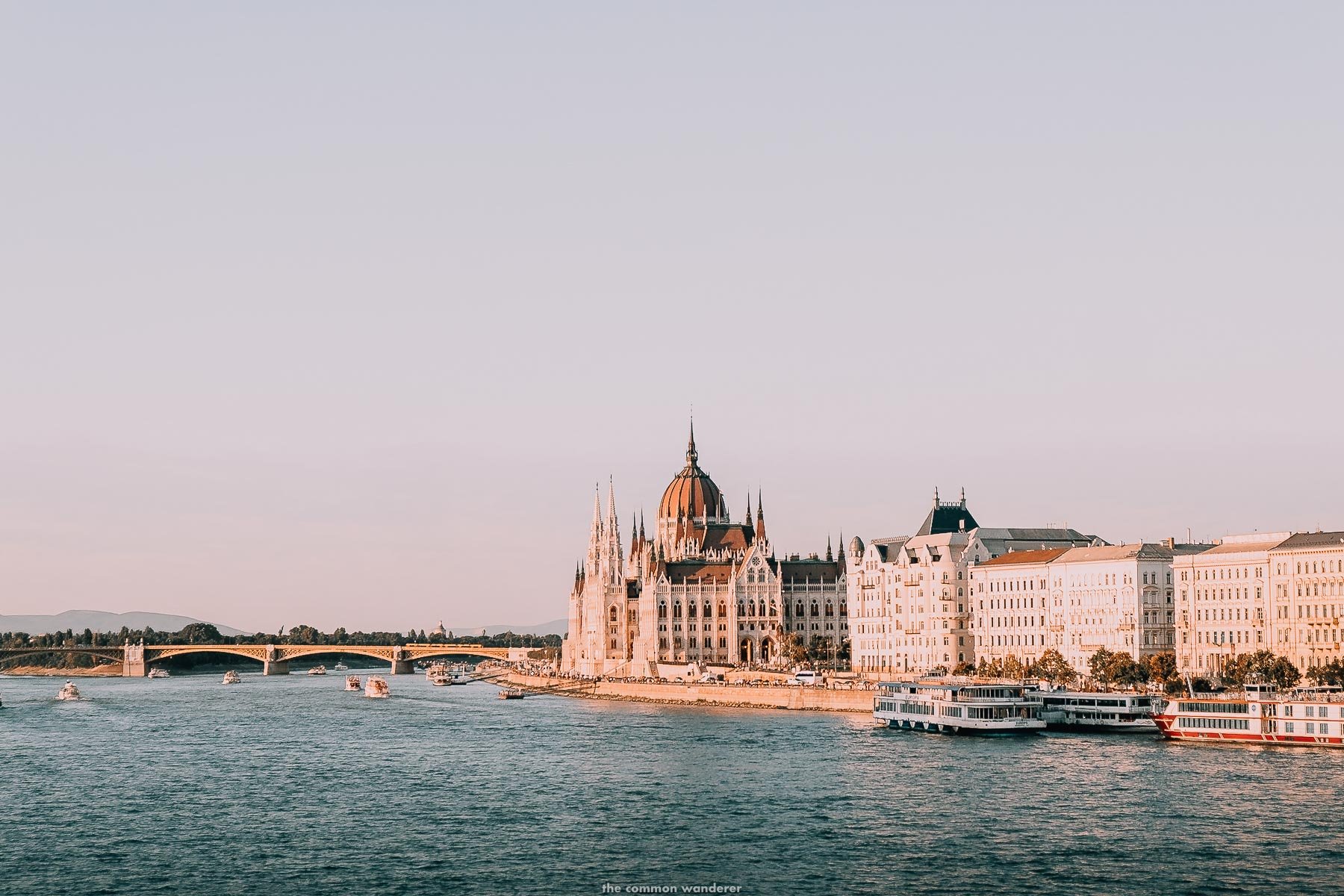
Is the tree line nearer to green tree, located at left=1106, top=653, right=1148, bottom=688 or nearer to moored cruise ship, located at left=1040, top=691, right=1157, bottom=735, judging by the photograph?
green tree, located at left=1106, top=653, right=1148, bottom=688

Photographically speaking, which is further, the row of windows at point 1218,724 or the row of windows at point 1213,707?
the row of windows at point 1213,707

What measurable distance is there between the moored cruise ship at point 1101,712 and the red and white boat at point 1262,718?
7487mm

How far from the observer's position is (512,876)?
6775 cm

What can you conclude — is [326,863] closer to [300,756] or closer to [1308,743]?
[300,756]

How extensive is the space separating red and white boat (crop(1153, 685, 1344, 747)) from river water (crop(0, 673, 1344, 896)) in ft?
8.74

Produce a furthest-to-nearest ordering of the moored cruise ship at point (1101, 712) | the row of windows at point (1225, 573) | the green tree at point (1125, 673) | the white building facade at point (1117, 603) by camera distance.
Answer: the white building facade at point (1117, 603) < the green tree at point (1125, 673) < the row of windows at point (1225, 573) < the moored cruise ship at point (1101, 712)

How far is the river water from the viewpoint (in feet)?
222

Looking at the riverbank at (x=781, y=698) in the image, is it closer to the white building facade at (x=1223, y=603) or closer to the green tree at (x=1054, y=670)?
the green tree at (x=1054, y=670)

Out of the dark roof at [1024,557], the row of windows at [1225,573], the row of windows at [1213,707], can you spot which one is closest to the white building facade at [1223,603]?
the row of windows at [1225,573]

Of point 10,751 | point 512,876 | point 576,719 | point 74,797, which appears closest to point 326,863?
point 512,876

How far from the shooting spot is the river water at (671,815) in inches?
2660

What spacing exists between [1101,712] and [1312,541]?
2875 centimetres

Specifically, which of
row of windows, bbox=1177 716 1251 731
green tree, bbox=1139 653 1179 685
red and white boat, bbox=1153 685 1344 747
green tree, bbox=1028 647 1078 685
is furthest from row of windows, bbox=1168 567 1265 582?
row of windows, bbox=1177 716 1251 731

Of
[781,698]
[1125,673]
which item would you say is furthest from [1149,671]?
[781,698]
